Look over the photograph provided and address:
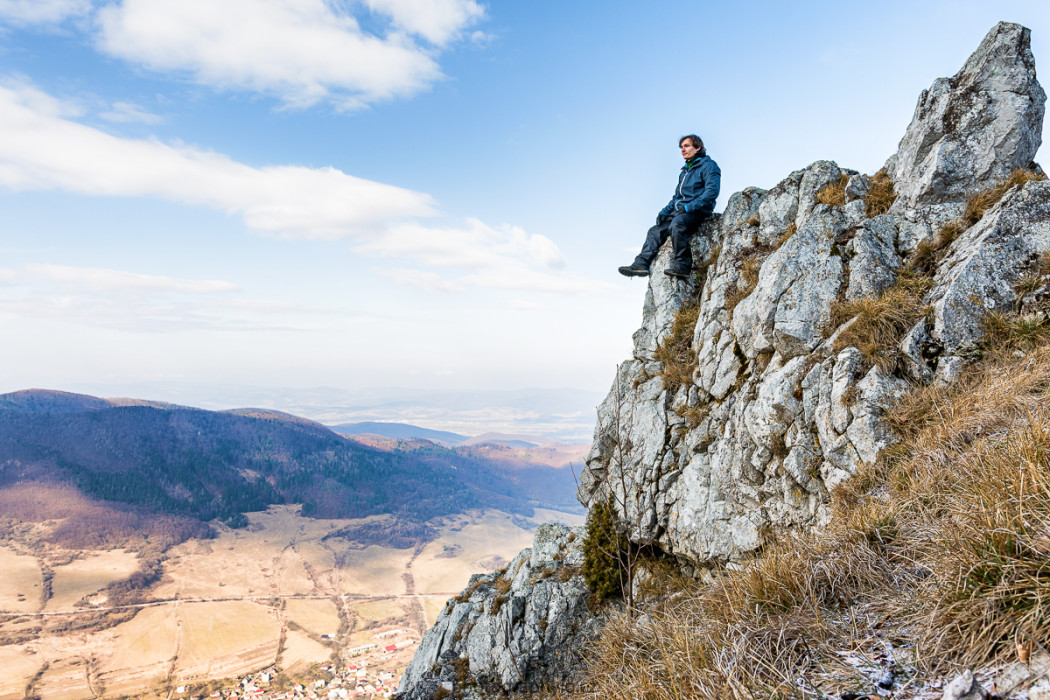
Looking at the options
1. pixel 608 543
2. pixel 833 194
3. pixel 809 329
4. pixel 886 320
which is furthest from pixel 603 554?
pixel 833 194

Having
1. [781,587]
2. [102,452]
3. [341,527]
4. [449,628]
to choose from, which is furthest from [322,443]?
[781,587]

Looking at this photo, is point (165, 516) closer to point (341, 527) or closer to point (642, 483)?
point (341, 527)

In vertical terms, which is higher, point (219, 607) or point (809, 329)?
point (809, 329)

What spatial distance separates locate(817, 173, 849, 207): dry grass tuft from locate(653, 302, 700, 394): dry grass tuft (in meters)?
3.84

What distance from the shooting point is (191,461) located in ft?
550

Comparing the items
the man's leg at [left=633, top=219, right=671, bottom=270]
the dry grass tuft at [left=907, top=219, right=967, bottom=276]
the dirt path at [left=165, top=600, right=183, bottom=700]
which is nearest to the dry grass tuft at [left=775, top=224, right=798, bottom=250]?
the dry grass tuft at [left=907, top=219, right=967, bottom=276]

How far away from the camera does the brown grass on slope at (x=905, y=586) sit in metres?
2.80

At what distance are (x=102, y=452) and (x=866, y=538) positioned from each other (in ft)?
721

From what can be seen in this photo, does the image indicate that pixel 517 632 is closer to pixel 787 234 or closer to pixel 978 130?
pixel 787 234

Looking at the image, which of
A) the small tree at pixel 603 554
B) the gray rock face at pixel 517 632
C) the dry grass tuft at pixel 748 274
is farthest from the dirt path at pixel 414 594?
the dry grass tuft at pixel 748 274

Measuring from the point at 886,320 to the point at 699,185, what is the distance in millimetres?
6932

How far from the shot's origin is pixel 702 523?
30.9 feet

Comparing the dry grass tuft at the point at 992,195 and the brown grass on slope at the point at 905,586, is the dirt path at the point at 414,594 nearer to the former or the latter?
the brown grass on slope at the point at 905,586

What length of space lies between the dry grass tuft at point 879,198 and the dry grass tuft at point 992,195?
150 centimetres
